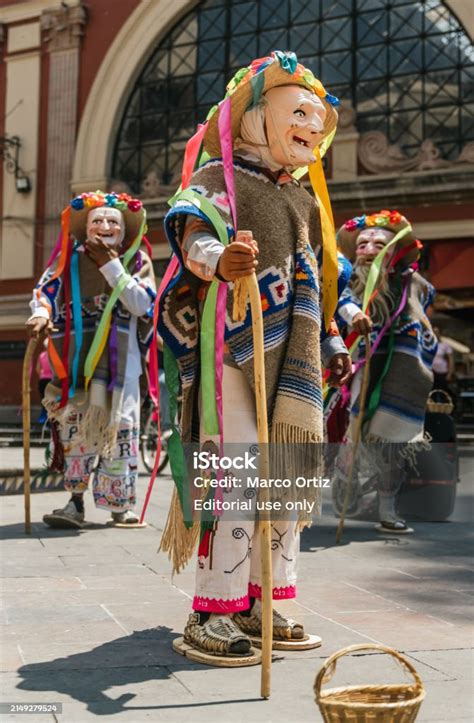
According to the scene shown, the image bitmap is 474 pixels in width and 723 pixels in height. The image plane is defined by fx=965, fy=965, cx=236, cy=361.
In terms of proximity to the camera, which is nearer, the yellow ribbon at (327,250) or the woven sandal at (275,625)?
the woven sandal at (275,625)

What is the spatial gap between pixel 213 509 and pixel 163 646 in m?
0.47

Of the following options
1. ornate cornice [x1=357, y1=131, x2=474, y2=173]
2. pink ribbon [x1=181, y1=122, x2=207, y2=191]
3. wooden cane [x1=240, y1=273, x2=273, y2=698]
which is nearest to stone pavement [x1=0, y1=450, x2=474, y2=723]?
wooden cane [x1=240, y1=273, x2=273, y2=698]

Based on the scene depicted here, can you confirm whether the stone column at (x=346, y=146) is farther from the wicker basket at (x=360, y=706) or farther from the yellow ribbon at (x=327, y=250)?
the wicker basket at (x=360, y=706)

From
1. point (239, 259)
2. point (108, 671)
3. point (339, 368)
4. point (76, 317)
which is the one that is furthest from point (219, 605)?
point (76, 317)

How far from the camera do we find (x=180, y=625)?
339 cm

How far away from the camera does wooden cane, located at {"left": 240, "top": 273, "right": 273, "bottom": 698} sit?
2484 mm

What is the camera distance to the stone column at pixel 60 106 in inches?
782

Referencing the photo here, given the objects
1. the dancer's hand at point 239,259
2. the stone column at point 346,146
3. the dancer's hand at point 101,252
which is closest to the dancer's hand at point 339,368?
the dancer's hand at point 239,259

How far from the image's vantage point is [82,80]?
19.9 metres

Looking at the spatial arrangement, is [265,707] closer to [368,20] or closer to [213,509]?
[213,509]

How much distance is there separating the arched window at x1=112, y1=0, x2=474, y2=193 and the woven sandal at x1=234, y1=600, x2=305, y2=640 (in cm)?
1438

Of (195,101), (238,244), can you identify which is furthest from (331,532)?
(195,101)

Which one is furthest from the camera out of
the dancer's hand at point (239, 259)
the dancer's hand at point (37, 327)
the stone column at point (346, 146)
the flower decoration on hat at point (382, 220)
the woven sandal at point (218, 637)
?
the stone column at point (346, 146)

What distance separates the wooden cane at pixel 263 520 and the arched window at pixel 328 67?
14.7 metres
